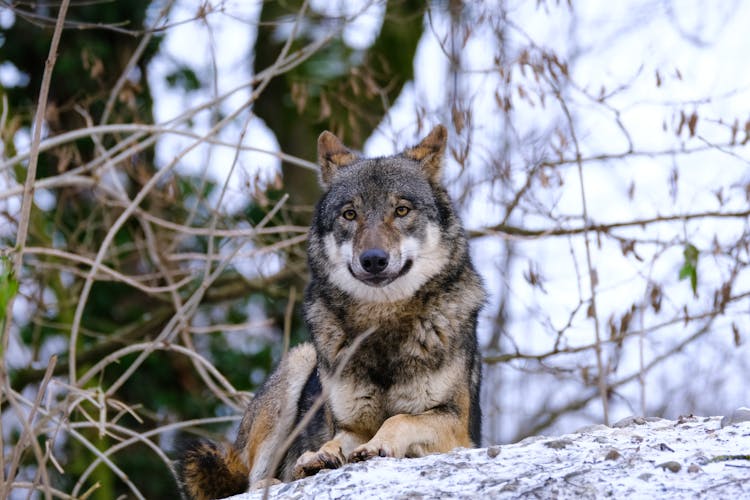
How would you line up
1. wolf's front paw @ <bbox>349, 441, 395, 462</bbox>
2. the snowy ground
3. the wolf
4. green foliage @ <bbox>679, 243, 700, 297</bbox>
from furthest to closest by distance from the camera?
green foliage @ <bbox>679, 243, 700, 297</bbox>
the wolf
wolf's front paw @ <bbox>349, 441, 395, 462</bbox>
the snowy ground

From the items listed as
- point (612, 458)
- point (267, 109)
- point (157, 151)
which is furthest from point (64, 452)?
point (612, 458)

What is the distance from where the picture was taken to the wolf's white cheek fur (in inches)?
248

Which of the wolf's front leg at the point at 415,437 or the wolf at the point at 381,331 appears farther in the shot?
the wolf at the point at 381,331

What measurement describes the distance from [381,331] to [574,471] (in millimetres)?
1955

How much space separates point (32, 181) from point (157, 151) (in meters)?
8.90

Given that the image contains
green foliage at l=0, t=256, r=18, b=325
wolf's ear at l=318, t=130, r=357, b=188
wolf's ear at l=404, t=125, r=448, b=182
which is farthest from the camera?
wolf's ear at l=318, t=130, r=357, b=188

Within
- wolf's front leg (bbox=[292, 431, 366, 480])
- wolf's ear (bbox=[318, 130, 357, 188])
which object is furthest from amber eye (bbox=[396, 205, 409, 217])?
wolf's front leg (bbox=[292, 431, 366, 480])

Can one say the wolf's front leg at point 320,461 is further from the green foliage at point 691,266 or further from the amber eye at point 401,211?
the green foliage at point 691,266

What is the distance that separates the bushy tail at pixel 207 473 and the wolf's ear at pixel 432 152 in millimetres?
→ 2283

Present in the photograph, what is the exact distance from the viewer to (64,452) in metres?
12.8

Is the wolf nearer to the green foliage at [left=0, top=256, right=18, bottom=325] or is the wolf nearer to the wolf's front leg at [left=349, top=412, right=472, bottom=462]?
the wolf's front leg at [left=349, top=412, right=472, bottom=462]

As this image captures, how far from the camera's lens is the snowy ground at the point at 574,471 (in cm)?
436

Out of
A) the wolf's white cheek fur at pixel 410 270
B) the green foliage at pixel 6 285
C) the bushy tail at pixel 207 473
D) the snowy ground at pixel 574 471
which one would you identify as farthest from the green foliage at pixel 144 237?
the green foliage at pixel 6 285

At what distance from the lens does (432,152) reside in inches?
274
